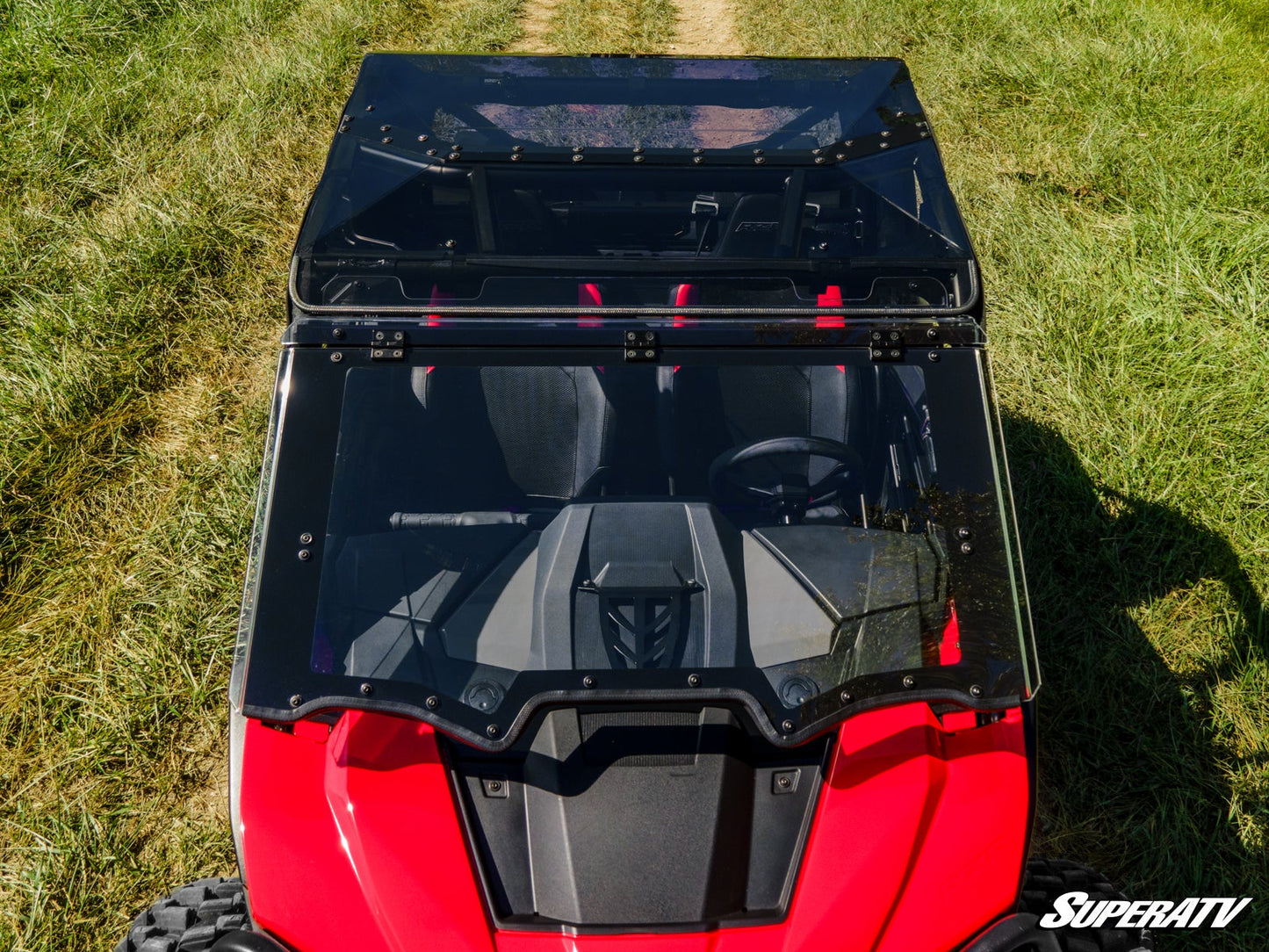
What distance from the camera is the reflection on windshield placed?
1646mm

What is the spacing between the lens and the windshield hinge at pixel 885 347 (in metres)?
1.77

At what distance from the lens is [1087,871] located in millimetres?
1867

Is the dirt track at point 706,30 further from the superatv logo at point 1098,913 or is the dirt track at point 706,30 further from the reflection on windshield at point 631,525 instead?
the superatv logo at point 1098,913

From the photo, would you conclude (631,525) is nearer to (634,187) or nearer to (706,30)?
(634,187)

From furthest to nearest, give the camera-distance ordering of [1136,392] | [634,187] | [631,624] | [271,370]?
[271,370] → [1136,392] → [634,187] → [631,624]

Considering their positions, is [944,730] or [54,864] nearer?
[944,730]

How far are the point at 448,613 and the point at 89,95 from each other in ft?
14.8

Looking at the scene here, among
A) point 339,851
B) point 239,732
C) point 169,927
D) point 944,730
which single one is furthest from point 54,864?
→ point 944,730

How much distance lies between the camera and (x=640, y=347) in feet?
5.80

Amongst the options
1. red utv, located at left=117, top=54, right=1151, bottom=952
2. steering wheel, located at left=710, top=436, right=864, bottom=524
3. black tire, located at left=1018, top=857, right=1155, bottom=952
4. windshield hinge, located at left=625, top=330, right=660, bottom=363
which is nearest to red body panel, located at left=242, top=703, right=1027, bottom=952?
red utv, located at left=117, top=54, right=1151, bottom=952

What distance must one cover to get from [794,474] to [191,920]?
1384 millimetres

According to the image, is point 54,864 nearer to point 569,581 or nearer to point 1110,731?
point 569,581

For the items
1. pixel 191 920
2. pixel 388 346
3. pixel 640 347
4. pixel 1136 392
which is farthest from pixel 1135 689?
pixel 191 920

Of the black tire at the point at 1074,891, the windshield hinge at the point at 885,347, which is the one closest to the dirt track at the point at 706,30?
the windshield hinge at the point at 885,347
